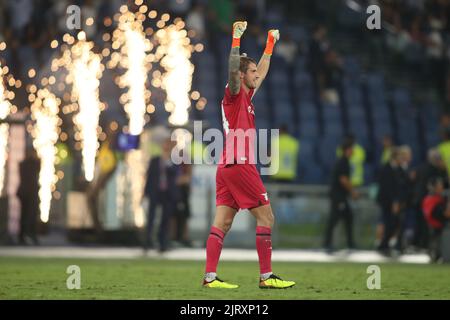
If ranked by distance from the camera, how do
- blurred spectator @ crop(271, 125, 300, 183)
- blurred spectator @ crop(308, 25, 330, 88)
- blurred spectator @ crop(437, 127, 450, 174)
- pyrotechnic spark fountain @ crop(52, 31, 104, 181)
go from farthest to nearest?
Result: 1. blurred spectator @ crop(308, 25, 330, 88)
2. blurred spectator @ crop(271, 125, 300, 183)
3. pyrotechnic spark fountain @ crop(52, 31, 104, 181)
4. blurred spectator @ crop(437, 127, 450, 174)

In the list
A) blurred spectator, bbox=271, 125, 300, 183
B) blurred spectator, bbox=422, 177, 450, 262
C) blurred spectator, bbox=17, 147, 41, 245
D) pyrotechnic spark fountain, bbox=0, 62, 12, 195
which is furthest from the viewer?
blurred spectator, bbox=271, 125, 300, 183

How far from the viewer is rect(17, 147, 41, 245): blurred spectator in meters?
23.3

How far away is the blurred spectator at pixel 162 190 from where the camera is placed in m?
21.3

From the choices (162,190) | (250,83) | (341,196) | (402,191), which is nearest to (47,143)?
(162,190)

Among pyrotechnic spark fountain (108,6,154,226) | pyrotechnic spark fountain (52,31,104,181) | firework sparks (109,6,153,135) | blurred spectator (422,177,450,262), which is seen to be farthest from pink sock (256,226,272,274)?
firework sparks (109,6,153,135)

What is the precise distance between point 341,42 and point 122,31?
8.95 m

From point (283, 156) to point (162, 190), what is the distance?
4.78 m

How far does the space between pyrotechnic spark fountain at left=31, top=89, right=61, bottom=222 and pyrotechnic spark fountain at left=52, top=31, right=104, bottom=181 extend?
608 mm

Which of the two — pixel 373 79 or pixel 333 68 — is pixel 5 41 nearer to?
pixel 333 68

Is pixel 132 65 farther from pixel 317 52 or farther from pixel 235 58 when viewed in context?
pixel 235 58

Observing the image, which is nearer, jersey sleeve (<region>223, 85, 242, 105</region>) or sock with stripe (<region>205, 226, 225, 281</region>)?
jersey sleeve (<region>223, 85, 242, 105</region>)

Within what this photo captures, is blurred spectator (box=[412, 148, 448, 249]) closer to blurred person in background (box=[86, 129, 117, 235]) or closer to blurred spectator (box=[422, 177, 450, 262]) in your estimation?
blurred spectator (box=[422, 177, 450, 262])

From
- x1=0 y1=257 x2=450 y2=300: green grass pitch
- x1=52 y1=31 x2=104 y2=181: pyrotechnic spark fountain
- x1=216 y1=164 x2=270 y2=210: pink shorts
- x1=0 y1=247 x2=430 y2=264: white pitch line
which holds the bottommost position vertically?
x1=0 y1=257 x2=450 y2=300: green grass pitch
